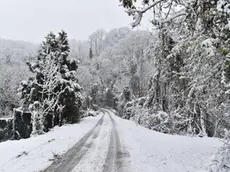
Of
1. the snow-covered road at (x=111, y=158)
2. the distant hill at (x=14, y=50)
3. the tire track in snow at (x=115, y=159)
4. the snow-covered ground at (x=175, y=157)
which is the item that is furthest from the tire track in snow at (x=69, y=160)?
the distant hill at (x=14, y=50)

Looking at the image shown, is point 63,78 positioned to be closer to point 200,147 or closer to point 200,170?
point 200,147

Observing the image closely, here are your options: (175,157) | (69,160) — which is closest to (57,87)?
(69,160)

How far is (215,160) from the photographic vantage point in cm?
689

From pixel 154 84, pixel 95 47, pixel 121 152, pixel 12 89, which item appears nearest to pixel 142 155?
pixel 121 152

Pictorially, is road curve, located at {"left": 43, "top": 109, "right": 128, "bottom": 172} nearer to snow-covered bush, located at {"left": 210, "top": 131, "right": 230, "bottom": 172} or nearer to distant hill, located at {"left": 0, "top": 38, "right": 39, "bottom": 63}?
snow-covered bush, located at {"left": 210, "top": 131, "right": 230, "bottom": 172}

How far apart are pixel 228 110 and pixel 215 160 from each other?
4.78 ft

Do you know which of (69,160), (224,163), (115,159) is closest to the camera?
(224,163)

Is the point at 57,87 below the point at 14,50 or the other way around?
below

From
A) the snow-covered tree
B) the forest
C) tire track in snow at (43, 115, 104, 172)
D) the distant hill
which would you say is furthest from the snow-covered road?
the distant hill

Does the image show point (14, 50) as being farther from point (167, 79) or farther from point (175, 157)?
point (175, 157)

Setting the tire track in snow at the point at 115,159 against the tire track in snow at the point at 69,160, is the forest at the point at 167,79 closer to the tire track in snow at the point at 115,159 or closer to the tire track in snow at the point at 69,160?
the tire track in snow at the point at 115,159

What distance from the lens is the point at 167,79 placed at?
59.3 feet

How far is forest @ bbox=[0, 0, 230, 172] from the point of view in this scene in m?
5.67

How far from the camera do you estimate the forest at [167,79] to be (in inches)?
223
